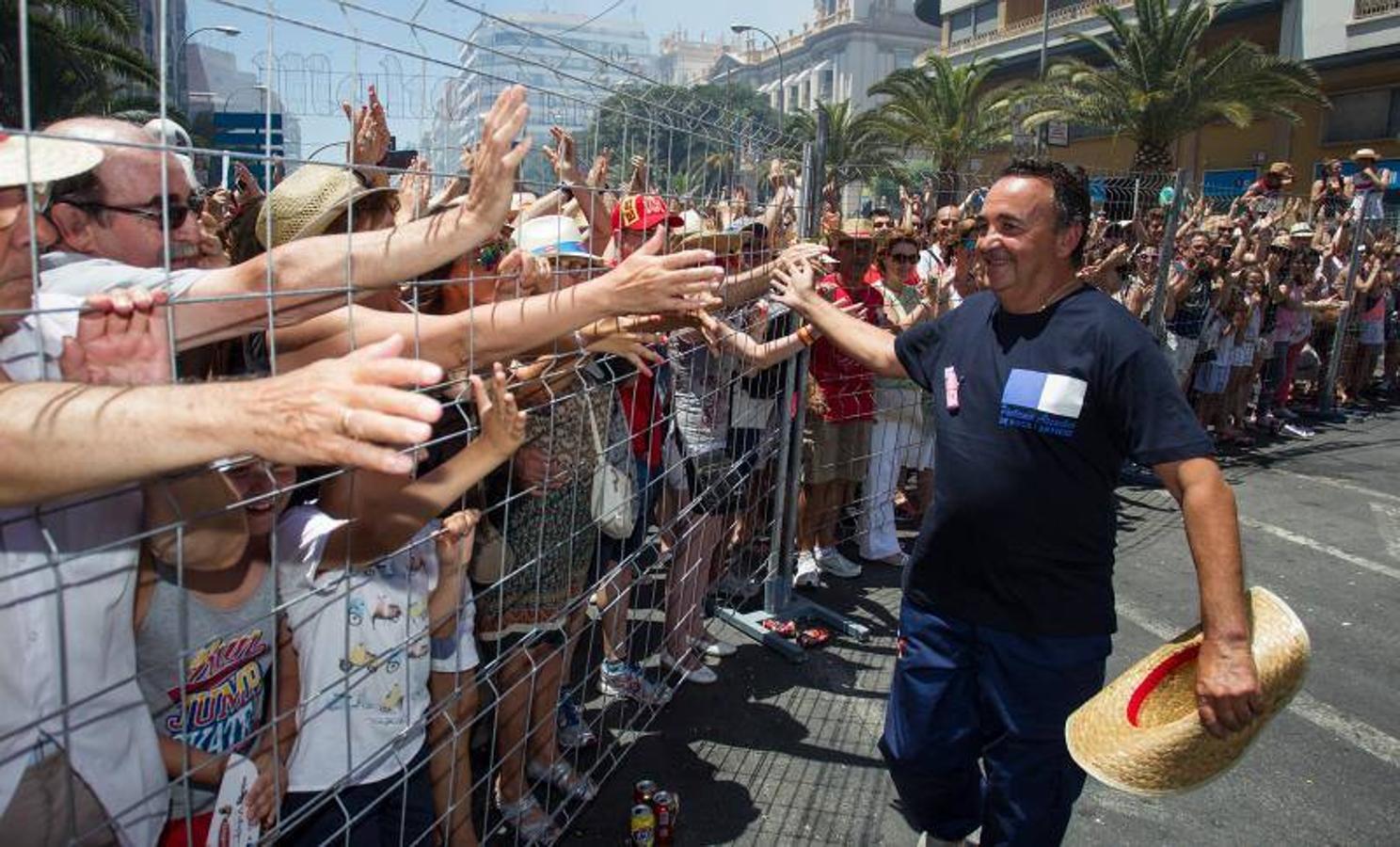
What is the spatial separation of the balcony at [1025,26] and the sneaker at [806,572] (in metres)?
34.0

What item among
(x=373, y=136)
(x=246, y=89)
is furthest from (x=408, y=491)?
(x=373, y=136)

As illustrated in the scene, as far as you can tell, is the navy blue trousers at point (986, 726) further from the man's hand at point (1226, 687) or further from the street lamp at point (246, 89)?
the street lamp at point (246, 89)

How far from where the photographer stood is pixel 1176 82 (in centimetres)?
2028

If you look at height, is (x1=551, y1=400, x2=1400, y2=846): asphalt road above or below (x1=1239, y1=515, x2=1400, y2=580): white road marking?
below

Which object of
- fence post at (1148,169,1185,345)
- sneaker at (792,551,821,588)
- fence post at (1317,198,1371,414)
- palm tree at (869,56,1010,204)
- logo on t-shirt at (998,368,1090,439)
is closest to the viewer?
logo on t-shirt at (998,368,1090,439)

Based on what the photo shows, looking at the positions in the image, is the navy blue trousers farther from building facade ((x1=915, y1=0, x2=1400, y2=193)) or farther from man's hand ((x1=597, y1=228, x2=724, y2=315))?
building facade ((x1=915, y1=0, x2=1400, y2=193))

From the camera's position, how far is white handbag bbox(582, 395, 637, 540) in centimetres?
292

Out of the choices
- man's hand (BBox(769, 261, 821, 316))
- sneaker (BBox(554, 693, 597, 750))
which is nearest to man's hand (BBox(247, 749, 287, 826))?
sneaker (BBox(554, 693, 597, 750))

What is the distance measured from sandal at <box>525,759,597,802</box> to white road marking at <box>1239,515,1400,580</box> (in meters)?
5.22

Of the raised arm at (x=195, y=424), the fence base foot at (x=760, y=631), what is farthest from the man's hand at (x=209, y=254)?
the fence base foot at (x=760, y=631)

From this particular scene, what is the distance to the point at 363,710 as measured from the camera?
210 cm

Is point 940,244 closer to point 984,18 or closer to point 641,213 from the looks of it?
point 641,213

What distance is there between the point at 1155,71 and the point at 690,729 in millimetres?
21883

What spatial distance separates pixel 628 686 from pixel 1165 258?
18.2ft
